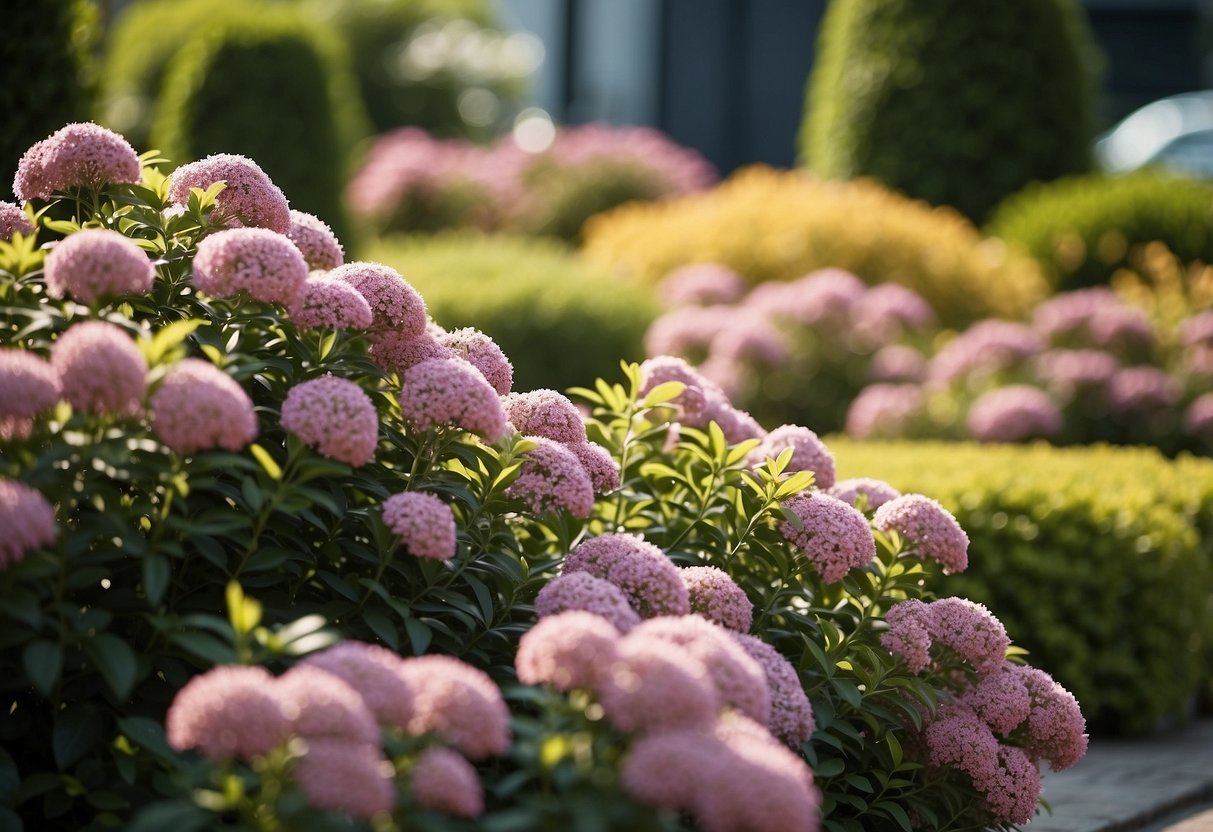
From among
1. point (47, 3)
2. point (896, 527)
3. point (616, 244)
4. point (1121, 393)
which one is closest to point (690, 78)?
point (616, 244)

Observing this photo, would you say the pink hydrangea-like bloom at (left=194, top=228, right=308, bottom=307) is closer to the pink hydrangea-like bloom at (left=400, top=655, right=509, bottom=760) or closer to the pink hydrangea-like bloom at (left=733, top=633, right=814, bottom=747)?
the pink hydrangea-like bloom at (left=400, top=655, right=509, bottom=760)

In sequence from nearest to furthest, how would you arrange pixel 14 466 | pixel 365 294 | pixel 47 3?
pixel 14 466
pixel 365 294
pixel 47 3

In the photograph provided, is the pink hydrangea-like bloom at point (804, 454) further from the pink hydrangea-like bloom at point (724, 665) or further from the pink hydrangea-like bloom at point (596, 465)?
the pink hydrangea-like bloom at point (724, 665)

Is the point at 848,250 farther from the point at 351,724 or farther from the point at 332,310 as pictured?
the point at 351,724

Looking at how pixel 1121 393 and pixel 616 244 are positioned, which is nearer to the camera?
pixel 1121 393

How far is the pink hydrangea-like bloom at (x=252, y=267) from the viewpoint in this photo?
2537 millimetres

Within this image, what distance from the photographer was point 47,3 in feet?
16.9

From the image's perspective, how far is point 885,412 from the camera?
742 cm

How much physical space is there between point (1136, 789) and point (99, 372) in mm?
3356

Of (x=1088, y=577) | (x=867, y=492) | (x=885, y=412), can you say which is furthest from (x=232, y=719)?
(x=885, y=412)

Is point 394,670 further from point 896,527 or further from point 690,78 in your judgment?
point 690,78

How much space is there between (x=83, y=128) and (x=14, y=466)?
88cm

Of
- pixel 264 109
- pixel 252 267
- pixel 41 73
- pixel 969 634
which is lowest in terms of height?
pixel 969 634

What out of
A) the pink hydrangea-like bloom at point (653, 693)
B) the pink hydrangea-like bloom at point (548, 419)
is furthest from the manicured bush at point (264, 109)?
the pink hydrangea-like bloom at point (653, 693)
